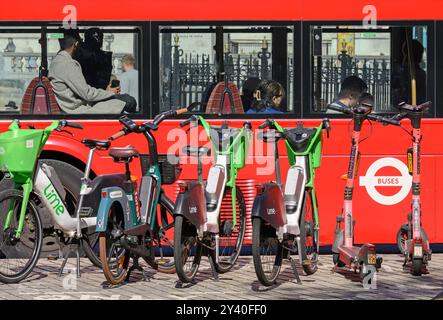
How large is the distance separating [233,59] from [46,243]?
2.61 metres

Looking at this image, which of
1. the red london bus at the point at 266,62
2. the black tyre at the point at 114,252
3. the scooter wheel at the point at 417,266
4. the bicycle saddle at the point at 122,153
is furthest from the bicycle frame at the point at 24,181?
the scooter wheel at the point at 417,266

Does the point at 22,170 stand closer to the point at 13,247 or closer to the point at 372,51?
the point at 13,247

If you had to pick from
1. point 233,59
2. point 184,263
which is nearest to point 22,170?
point 184,263

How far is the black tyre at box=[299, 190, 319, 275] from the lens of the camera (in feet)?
38.0

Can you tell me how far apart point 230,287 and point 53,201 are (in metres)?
1.78

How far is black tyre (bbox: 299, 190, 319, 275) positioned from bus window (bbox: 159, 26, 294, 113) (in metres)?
1.86

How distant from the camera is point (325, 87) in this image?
13.5m

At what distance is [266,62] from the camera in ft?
43.8

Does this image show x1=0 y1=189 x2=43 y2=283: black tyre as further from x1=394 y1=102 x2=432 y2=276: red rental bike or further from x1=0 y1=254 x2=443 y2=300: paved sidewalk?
x1=394 y1=102 x2=432 y2=276: red rental bike

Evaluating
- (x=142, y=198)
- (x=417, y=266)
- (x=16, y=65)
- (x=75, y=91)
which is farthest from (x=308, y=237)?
(x=16, y=65)

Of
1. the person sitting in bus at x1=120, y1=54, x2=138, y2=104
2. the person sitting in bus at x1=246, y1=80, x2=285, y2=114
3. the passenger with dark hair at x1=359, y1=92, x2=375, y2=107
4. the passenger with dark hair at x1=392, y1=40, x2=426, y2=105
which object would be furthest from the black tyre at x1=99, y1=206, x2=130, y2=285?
the passenger with dark hair at x1=392, y1=40, x2=426, y2=105

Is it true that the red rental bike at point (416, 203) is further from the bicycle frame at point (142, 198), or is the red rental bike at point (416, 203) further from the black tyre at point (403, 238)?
the bicycle frame at point (142, 198)

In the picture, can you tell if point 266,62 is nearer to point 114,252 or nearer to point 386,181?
point 386,181

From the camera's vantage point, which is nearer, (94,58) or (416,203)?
(416,203)
